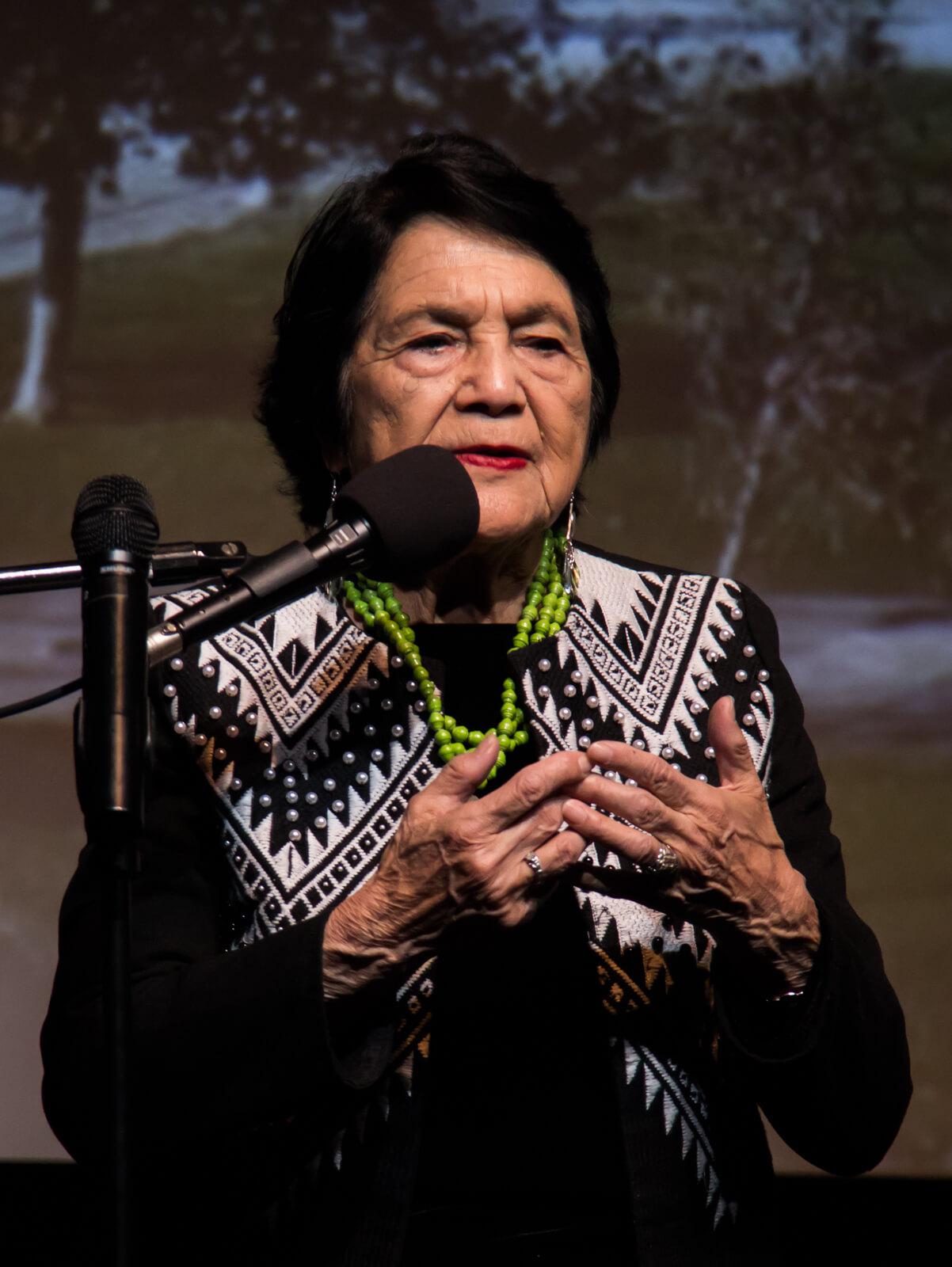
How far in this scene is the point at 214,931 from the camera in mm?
1654

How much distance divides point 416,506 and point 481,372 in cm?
49

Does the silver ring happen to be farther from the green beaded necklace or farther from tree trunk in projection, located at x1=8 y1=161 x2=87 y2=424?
tree trunk in projection, located at x1=8 y1=161 x2=87 y2=424

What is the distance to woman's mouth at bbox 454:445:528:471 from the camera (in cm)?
172

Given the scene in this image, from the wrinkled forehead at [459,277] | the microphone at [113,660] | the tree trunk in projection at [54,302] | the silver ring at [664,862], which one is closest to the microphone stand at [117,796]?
the microphone at [113,660]

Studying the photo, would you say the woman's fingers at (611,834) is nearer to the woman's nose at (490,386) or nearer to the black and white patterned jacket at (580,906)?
the black and white patterned jacket at (580,906)

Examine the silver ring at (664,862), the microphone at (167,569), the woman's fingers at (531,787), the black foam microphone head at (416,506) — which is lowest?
the silver ring at (664,862)

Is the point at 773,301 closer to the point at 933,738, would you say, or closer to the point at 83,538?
the point at 933,738

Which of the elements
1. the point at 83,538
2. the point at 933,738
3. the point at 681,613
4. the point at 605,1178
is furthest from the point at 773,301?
the point at 83,538

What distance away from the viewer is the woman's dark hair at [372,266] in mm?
1850

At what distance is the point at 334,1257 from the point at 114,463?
187cm

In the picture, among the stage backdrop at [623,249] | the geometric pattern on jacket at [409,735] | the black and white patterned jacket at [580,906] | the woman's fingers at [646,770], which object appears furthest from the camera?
the stage backdrop at [623,249]

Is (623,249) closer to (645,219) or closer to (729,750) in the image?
(645,219)

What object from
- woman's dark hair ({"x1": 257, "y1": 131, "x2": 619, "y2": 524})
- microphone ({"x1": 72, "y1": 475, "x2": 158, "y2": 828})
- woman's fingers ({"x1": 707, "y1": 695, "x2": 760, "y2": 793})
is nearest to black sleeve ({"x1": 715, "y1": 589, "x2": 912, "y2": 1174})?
woman's fingers ({"x1": 707, "y1": 695, "x2": 760, "y2": 793})

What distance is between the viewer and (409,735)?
1.73m
